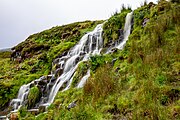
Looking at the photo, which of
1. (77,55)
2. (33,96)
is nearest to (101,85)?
(33,96)

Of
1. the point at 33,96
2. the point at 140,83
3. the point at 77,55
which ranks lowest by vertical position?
the point at 33,96

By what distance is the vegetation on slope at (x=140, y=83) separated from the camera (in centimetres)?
602

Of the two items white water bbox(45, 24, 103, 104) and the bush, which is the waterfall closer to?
white water bbox(45, 24, 103, 104)

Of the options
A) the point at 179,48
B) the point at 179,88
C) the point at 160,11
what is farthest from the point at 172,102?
the point at 160,11

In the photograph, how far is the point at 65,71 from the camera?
45.2 feet

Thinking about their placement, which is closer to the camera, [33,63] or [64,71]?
[64,71]

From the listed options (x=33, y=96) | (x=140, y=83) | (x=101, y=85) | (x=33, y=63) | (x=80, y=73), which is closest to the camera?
(x=140, y=83)

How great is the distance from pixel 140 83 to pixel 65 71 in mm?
7042

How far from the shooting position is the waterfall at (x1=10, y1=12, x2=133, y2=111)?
12.5 meters

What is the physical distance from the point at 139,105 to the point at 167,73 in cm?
165

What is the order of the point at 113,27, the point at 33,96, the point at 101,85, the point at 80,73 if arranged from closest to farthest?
1. the point at 101,85
2. the point at 80,73
3. the point at 33,96
4. the point at 113,27

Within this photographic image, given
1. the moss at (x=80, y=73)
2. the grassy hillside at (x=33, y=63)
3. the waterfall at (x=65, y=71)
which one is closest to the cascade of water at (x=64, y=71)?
the waterfall at (x=65, y=71)

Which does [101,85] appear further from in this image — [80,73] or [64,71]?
[64,71]

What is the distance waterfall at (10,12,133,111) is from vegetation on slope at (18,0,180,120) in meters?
1.89
